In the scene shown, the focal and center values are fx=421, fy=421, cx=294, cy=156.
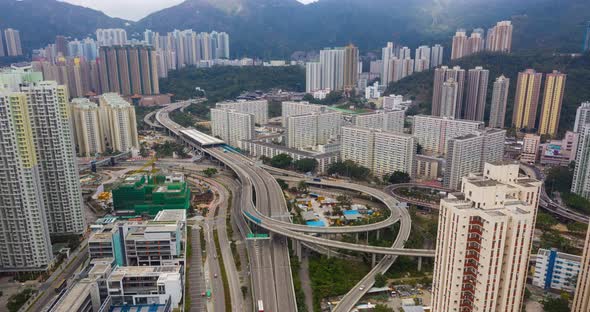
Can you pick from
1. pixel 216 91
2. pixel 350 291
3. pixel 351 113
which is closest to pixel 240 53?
pixel 216 91

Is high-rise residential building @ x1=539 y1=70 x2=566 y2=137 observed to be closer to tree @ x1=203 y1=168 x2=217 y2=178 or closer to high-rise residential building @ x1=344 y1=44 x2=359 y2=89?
high-rise residential building @ x1=344 y1=44 x2=359 y2=89

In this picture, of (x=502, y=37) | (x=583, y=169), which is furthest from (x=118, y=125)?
(x=502, y=37)

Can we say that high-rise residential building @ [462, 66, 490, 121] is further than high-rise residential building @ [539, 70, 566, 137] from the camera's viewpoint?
Yes

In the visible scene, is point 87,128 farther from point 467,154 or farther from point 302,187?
point 467,154

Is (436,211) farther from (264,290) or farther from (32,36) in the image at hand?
(32,36)

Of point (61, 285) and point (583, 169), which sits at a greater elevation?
point (583, 169)

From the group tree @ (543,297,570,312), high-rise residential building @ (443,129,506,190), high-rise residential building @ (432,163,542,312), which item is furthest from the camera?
high-rise residential building @ (443,129,506,190)

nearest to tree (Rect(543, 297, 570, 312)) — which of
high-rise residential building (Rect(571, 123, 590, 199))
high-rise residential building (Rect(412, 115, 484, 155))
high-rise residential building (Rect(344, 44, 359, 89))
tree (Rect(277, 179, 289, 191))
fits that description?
high-rise residential building (Rect(571, 123, 590, 199))
